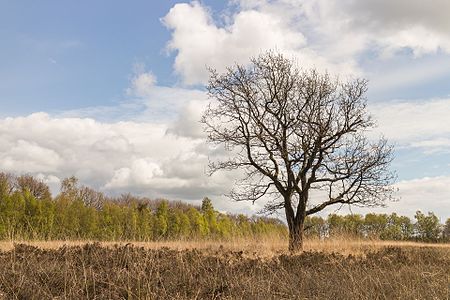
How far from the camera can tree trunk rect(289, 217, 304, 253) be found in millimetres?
17156

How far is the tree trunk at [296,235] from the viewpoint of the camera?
1716cm

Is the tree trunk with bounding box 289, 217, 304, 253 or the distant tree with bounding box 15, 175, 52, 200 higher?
the distant tree with bounding box 15, 175, 52, 200

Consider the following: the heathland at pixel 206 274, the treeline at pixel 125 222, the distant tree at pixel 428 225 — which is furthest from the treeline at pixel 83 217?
the distant tree at pixel 428 225

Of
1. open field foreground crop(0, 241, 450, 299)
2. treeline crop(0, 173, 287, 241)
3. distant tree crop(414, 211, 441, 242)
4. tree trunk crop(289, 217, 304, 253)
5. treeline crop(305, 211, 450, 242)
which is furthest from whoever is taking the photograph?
distant tree crop(414, 211, 441, 242)

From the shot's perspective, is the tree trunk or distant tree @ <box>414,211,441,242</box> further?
distant tree @ <box>414,211,441,242</box>

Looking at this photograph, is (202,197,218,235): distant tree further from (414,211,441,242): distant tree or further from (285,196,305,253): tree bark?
(285,196,305,253): tree bark

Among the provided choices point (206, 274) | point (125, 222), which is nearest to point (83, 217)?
point (125, 222)

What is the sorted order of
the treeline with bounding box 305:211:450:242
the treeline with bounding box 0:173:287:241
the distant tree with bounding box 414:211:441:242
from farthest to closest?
1. the distant tree with bounding box 414:211:441:242
2. the treeline with bounding box 305:211:450:242
3. the treeline with bounding box 0:173:287:241

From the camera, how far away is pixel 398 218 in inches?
2980

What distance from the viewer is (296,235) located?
1756 centimetres

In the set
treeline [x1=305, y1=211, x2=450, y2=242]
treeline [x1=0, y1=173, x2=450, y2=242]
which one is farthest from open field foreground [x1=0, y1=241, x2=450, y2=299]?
treeline [x1=305, y1=211, x2=450, y2=242]

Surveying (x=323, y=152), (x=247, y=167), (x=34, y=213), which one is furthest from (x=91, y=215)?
(x=323, y=152)

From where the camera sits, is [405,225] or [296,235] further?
[405,225]

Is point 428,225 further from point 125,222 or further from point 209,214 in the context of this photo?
point 125,222
